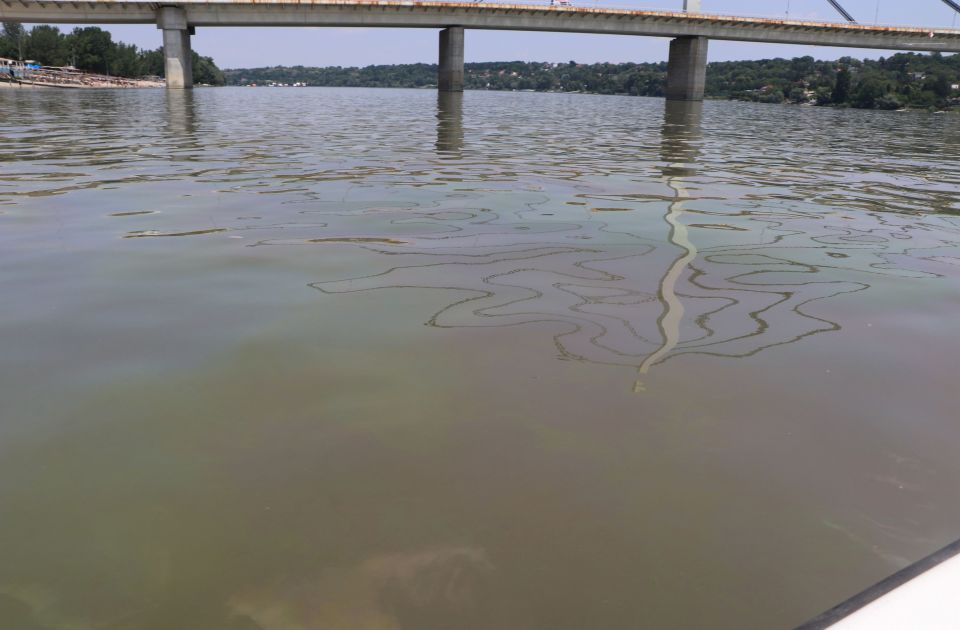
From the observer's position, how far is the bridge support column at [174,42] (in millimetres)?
57122

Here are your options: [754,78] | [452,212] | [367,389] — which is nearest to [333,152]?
[452,212]

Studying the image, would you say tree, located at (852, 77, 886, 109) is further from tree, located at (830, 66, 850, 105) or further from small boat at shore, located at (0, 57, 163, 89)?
small boat at shore, located at (0, 57, 163, 89)

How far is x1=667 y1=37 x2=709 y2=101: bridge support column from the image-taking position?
67.9 metres

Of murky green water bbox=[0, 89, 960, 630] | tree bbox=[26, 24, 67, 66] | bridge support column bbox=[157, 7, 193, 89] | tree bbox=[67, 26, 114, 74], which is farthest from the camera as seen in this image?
tree bbox=[67, 26, 114, 74]

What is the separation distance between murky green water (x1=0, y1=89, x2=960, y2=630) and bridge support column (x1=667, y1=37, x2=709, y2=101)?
6826 cm

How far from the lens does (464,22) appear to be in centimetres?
6334

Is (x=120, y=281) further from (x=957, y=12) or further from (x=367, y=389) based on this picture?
(x=957, y=12)

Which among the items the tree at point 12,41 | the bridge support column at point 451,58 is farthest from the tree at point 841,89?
the tree at point 12,41

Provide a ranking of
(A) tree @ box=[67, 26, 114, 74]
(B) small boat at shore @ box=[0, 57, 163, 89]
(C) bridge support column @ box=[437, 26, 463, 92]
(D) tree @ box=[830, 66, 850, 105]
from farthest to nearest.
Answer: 1. (A) tree @ box=[67, 26, 114, 74]
2. (D) tree @ box=[830, 66, 850, 105]
3. (B) small boat at shore @ box=[0, 57, 163, 89]
4. (C) bridge support column @ box=[437, 26, 463, 92]

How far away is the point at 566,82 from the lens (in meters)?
170

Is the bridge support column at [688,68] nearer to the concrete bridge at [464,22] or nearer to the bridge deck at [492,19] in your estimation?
the concrete bridge at [464,22]

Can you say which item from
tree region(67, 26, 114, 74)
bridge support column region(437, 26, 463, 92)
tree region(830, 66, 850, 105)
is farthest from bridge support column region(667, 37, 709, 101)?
tree region(67, 26, 114, 74)

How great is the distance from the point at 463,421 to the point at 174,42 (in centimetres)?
6546

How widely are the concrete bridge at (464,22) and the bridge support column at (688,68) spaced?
0.10 m
